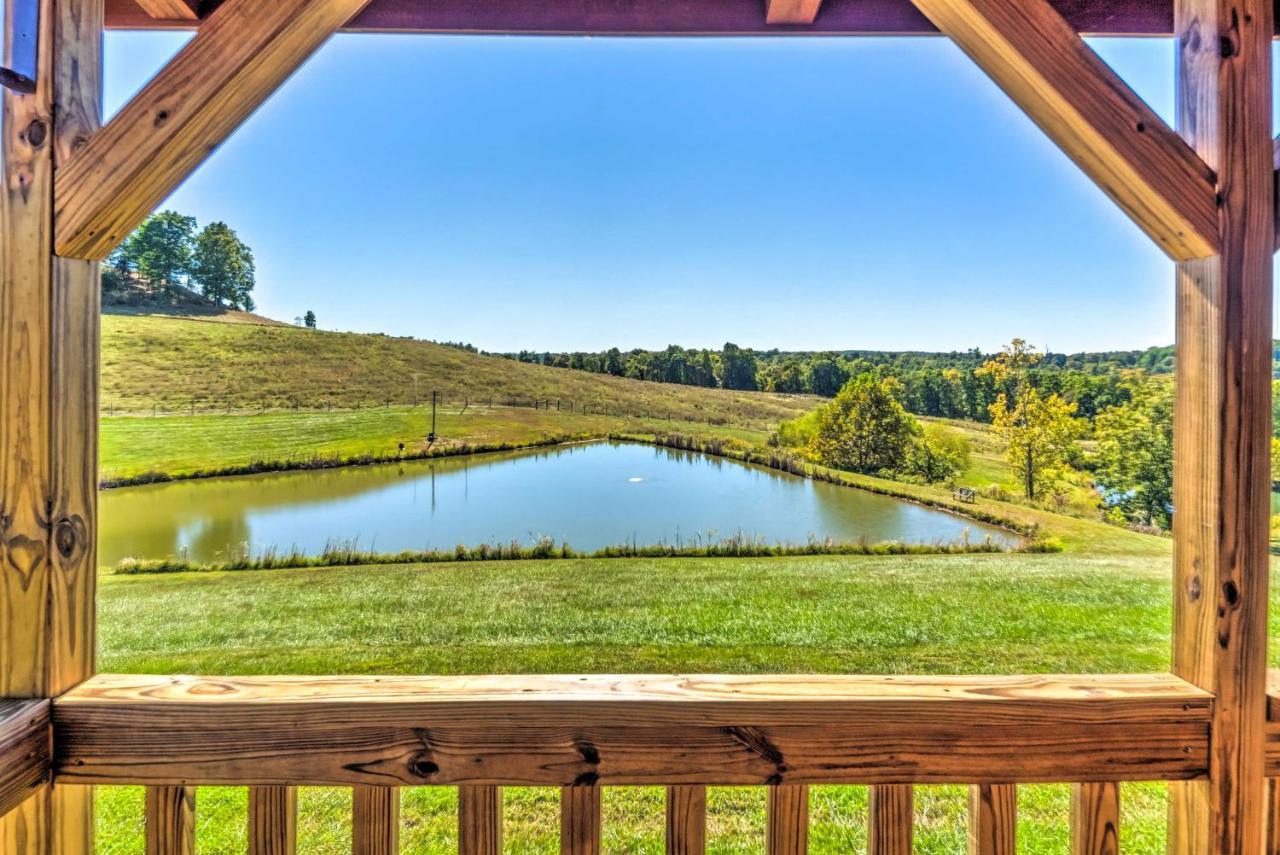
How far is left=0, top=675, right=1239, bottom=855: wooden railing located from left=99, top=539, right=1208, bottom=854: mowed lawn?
8.60 ft

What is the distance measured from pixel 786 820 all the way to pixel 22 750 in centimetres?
79

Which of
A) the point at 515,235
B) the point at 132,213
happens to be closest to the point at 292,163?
the point at 515,235

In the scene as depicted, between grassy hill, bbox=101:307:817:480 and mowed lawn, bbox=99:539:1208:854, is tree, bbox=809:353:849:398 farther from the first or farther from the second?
mowed lawn, bbox=99:539:1208:854

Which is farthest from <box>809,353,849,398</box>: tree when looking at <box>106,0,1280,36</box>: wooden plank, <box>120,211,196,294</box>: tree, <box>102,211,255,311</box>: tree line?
<box>120,211,196,294</box>: tree

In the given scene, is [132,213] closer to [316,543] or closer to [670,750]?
[670,750]

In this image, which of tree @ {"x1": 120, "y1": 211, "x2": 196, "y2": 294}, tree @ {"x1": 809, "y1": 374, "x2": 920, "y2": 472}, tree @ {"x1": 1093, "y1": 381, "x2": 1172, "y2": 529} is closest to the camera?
tree @ {"x1": 1093, "y1": 381, "x2": 1172, "y2": 529}

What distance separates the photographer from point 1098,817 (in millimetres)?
540

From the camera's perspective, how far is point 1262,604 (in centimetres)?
54

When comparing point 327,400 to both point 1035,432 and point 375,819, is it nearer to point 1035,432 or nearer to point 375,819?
point 375,819

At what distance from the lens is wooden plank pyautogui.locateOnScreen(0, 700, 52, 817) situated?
47 centimetres

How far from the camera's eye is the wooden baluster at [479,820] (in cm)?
53

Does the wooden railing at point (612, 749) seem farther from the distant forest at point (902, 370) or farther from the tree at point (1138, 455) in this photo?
the tree at point (1138, 455)

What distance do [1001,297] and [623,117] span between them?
3500mm

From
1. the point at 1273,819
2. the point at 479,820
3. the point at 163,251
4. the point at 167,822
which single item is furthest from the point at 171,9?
the point at 163,251
